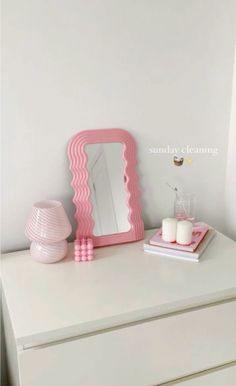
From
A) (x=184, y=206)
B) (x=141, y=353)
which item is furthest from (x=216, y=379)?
(x=184, y=206)

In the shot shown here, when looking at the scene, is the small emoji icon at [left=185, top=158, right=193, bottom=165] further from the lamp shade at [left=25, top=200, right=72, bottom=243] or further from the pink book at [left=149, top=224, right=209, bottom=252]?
the lamp shade at [left=25, top=200, right=72, bottom=243]

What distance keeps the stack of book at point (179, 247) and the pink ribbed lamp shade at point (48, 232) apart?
290mm

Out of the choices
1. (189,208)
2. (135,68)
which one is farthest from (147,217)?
(135,68)

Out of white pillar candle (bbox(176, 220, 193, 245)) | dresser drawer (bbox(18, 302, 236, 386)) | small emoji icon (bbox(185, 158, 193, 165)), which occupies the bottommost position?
dresser drawer (bbox(18, 302, 236, 386))

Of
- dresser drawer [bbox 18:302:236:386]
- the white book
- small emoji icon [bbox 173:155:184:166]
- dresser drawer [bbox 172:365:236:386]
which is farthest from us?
small emoji icon [bbox 173:155:184:166]

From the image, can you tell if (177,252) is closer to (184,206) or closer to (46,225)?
(184,206)

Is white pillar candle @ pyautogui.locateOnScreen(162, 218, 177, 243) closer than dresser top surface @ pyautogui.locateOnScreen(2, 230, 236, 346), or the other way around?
dresser top surface @ pyautogui.locateOnScreen(2, 230, 236, 346)

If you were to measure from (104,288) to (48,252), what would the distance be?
0.23 meters

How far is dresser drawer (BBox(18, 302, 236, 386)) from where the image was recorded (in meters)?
0.99

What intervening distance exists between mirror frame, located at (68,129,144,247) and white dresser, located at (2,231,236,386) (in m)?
0.13

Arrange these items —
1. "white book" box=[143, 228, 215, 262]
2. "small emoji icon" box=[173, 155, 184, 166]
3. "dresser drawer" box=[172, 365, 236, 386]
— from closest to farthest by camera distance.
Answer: "dresser drawer" box=[172, 365, 236, 386], "white book" box=[143, 228, 215, 262], "small emoji icon" box=[173, 155, 184, 166]

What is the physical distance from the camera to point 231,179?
1.62 metres

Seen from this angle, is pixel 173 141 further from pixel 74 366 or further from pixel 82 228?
pixel 74 366

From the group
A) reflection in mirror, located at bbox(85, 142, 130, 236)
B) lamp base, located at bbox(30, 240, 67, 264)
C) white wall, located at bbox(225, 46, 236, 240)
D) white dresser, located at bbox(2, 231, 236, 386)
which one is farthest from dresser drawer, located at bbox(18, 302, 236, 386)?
white wall, located at bbox(225, 46, 236, 240)
